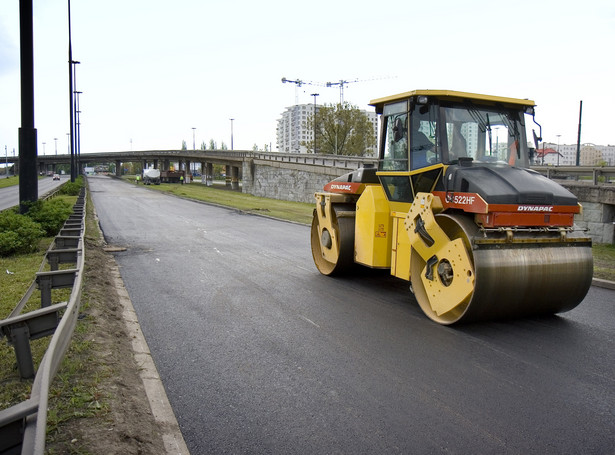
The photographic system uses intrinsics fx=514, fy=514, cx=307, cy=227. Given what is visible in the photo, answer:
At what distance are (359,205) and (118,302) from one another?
4124 millimetres

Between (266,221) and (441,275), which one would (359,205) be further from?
(266,221)

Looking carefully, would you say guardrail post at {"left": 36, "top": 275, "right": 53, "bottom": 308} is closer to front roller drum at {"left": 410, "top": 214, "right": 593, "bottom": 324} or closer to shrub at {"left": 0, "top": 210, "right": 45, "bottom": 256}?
front roller drum at {"left": 410, "top": 214, "right": 593, "bottom": 324}

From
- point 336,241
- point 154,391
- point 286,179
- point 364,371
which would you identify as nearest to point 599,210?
point 336,241

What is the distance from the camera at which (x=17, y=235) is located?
11.0 m

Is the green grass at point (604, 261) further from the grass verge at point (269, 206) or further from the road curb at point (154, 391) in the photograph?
the grass verge at point (269, 206)

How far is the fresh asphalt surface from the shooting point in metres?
3.88

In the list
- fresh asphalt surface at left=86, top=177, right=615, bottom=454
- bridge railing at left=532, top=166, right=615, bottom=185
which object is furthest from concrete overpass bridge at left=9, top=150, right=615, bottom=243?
fresh asphalt surface at left=86, top=177, right=615, bottom=454

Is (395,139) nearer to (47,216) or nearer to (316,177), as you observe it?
(47,216)

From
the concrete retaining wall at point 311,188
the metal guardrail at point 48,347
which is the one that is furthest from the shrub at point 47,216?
the concrete retaining wall at point 311,188

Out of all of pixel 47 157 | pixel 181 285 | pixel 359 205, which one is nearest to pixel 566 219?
pixel 359 205

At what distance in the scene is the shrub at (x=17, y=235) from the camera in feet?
35.1

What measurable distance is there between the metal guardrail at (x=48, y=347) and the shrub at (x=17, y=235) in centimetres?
355

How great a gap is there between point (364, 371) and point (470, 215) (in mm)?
2629

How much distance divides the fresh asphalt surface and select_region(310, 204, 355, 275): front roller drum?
49 cm
